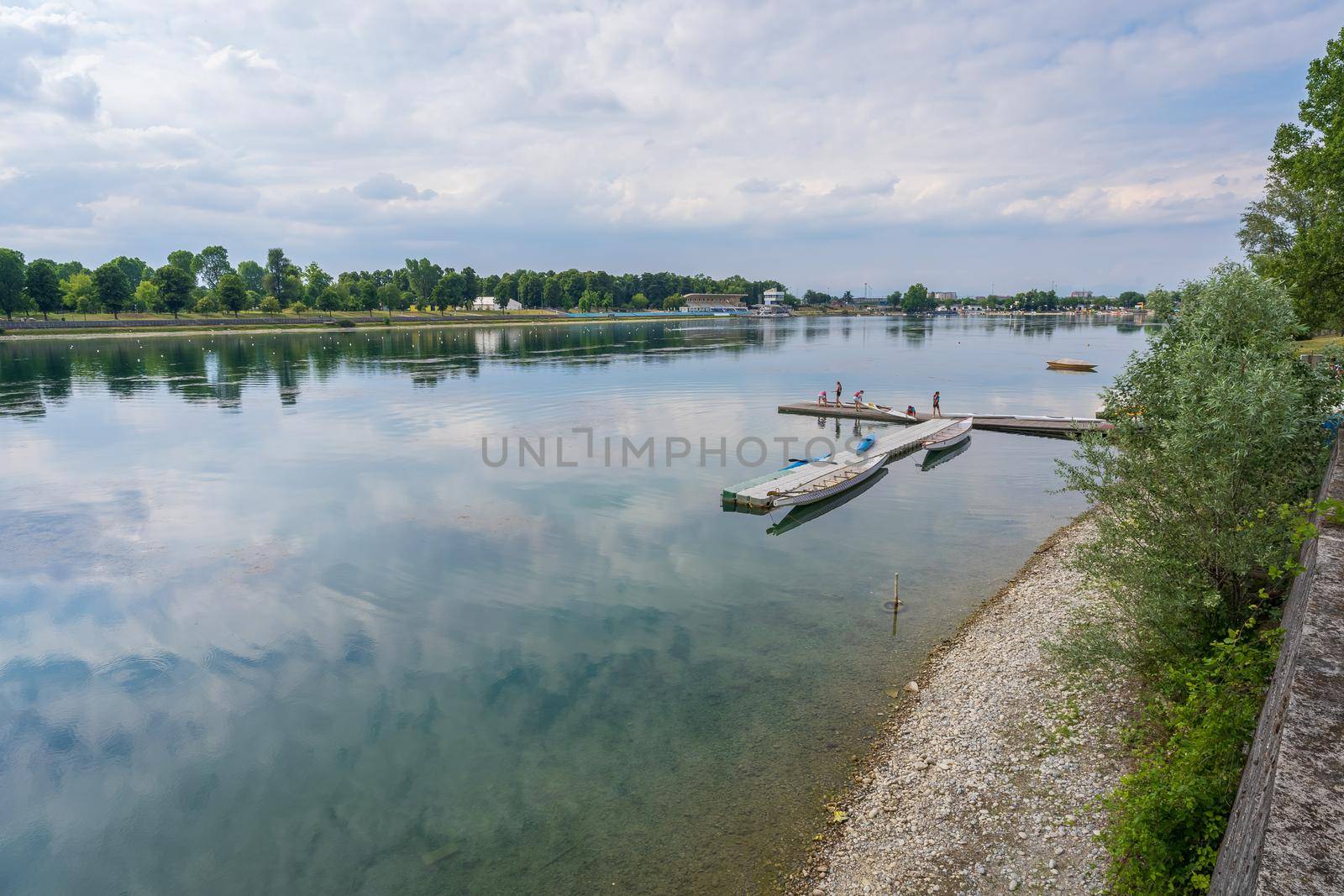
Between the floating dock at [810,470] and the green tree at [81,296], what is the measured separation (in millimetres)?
214587

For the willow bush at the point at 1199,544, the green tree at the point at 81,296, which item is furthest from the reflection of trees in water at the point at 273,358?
the willow bush at the point at 1199,544

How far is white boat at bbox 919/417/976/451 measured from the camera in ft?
165

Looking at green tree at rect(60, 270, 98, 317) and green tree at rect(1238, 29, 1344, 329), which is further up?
green tree at rect(60, 270, 98, 317)

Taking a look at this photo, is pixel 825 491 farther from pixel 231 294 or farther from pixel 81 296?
pixel 81 296

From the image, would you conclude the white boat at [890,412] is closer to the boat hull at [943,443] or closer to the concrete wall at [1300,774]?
the boat hull at [943,443]

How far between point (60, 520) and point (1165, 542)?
47496 millimetres

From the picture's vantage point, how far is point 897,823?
550 inches

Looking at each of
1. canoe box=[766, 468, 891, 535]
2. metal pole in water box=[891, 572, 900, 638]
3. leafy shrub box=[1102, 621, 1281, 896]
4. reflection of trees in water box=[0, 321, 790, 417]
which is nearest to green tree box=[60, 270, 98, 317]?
reflection of trees in water box=[0, 321, 790, 417]

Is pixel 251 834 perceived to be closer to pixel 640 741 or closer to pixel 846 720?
pixel 640 741

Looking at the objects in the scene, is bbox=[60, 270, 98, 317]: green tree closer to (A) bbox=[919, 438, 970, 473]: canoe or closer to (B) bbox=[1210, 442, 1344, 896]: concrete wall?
(A) bbox=[919, 438, 970, 473]: canoe

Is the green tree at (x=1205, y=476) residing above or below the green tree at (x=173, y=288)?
below

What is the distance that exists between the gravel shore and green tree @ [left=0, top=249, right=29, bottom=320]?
218m

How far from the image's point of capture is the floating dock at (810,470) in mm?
36031

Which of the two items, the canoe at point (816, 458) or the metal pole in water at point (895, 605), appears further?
the canoe at point (816, 458)
